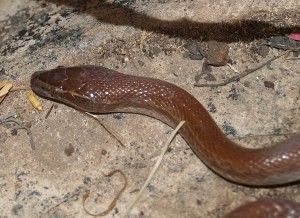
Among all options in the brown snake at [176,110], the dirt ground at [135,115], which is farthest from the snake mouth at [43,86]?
the dirt ground at [135,115]

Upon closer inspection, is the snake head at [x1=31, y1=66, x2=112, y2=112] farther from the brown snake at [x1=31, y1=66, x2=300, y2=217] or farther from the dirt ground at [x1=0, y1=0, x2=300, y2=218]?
the dirt ground at [x1=0, y1=0, x2=300, y2=218]

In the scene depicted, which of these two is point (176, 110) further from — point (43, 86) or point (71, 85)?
point (43, 86)

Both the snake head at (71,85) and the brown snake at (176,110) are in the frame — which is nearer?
the brown snake at (176,110)

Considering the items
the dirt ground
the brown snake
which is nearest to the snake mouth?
the brown snake

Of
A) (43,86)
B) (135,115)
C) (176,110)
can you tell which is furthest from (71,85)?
(176,110)

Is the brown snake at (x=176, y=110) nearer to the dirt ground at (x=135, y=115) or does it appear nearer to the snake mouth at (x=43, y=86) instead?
the snake mouth at (x=43, y=86)
